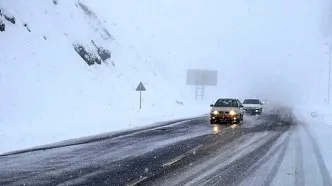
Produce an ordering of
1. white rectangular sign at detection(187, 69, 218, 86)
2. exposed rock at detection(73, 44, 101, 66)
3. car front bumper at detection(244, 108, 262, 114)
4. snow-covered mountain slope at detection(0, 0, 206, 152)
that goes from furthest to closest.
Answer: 1. white rectangular sign at detection(187, 69, 218, 86)
2. exposed rock at detection(73, 44, 101, 66)
3. car front bumper at detection(244, 108, 262, 114)
4. snow-covered mountain slope at detection(0, 0, 206, 152)

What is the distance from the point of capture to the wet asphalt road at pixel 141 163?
9.20 meters

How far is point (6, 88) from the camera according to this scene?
28438mm

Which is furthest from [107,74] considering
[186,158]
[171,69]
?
[171,69]

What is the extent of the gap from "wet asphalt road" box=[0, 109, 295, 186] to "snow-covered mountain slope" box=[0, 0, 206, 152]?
318cm

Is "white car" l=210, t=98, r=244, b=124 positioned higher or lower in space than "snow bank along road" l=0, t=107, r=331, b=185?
higher

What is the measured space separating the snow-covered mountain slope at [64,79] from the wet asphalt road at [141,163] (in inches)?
125

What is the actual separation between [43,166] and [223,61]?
12242cm

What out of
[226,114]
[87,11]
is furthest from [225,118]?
[87,11]

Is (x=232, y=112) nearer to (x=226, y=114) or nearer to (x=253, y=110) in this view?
(x=226, y=114)

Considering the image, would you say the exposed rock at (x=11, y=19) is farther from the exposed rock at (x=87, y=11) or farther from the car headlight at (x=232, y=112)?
the exposed rock at (x=87, y=11)

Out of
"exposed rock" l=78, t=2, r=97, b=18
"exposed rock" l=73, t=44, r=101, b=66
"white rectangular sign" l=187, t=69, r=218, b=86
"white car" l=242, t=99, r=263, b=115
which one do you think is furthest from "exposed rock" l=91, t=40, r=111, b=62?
"white rectangular sign" l=187, t=69, r=218, b=86

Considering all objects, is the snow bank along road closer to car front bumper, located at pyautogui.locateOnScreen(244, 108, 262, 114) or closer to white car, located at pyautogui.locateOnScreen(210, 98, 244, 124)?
white car, located at pyautogui.locateOnScreen(210, 98, 244, 124)

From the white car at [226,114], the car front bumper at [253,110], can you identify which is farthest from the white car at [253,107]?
the white car at [226,114]

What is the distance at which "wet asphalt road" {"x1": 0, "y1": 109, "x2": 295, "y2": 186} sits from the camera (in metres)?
9.20
